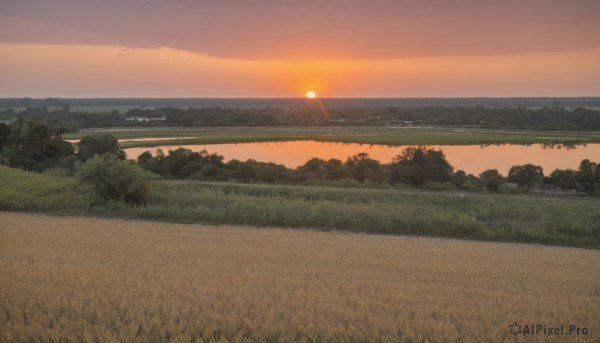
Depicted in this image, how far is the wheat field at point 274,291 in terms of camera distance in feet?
20.7

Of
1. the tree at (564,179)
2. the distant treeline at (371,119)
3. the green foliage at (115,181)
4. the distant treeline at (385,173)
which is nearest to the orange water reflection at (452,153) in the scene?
the tree at (564,179)

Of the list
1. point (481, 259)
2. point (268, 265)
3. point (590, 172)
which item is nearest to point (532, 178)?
point (590, 172)

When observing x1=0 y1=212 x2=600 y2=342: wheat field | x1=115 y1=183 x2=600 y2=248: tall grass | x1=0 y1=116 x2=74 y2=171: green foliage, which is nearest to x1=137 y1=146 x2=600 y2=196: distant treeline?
x1=115 y1=183 x2=600 y2=248: tall grass

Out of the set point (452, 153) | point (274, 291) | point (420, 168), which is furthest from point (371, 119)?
point (274, 291)

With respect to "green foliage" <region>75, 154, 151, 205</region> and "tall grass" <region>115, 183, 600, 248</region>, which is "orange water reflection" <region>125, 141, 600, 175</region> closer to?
"tall grass" <region>115, 183, 600, 248</region>

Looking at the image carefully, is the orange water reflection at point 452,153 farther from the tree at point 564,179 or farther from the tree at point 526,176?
the tree at point 564,179

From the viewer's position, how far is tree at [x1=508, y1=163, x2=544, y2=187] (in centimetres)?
3728

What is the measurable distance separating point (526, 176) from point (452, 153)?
18747 millimetres

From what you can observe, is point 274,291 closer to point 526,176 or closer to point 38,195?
point 38,195

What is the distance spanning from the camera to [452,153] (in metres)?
56.5

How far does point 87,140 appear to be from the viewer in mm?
49500

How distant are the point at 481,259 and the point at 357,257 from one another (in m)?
3.23

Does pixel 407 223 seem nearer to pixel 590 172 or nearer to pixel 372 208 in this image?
pixel 372 208

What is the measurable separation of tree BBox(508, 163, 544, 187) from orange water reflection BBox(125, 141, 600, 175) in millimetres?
5710
